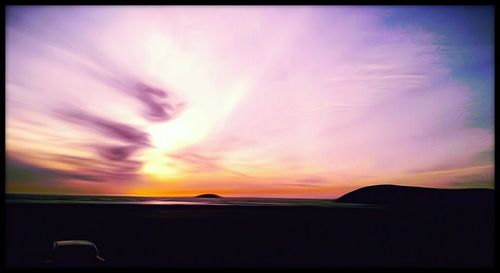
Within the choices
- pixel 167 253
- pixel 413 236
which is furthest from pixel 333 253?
pixel 413 236

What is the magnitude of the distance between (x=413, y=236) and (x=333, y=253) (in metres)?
10.7

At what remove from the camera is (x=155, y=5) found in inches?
328

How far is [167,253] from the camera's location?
15023mm

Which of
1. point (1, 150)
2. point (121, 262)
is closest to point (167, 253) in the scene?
point (121, 262)

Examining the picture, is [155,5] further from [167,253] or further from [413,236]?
[413,236]

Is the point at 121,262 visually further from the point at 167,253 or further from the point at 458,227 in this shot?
the point at 458,227

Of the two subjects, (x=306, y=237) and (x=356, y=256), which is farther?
(x=306, y=237)

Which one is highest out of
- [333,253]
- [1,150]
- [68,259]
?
[1,150]

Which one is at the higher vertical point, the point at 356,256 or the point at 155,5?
the point at 155,5

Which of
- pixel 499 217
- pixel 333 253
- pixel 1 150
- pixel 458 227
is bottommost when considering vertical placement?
pixel 458 227

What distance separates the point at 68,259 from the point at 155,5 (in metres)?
5.89
